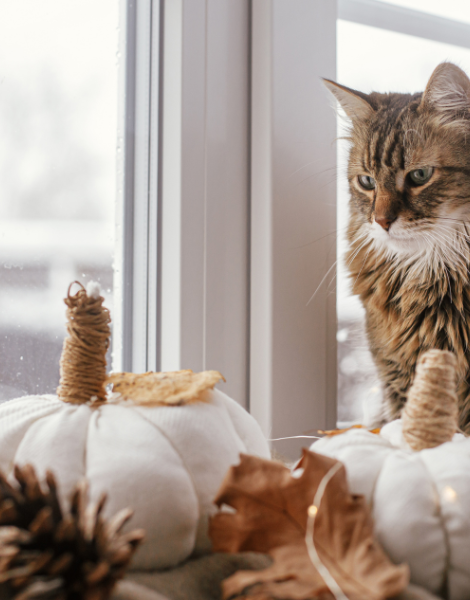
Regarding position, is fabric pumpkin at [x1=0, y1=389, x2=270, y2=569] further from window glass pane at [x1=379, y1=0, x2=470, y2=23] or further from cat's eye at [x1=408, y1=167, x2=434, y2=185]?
window glass pane at [x1=379, y1=0, x2=470, y2=23]

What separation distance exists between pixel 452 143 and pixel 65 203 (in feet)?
2.38

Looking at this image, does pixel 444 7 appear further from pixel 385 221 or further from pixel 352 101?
pixel 385 221

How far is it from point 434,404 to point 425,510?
114mm

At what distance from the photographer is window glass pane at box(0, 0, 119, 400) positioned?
87 cm

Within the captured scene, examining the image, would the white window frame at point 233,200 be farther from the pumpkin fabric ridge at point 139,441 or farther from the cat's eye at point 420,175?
the pumpkin fabric ridge at point 139,441

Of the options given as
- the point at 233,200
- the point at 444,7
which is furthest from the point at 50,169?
the point at 444,7

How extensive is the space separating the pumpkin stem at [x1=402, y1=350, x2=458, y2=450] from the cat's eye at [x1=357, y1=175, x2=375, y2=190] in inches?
21.8

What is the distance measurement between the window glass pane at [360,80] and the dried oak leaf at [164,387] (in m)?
0.52

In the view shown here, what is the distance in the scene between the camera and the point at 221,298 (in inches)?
38.6

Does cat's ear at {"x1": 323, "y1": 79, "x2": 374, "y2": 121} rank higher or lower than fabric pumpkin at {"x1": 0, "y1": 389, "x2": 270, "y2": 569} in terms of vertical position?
higher

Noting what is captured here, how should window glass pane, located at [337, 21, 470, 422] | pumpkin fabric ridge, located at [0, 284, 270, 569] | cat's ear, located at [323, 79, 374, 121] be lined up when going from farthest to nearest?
window glass pane, located at [337, 21, 470, 422]
cat's ear, located at [323, 79, 374, 121]
pumpkin fabric ridge, located at [0, 284, 270, 569]

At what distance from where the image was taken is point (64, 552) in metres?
0.32

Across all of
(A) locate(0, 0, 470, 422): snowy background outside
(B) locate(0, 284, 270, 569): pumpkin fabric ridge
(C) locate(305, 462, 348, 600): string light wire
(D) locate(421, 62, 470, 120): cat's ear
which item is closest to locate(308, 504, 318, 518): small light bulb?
(C) locate(305, 462, 348, 600): string light wire

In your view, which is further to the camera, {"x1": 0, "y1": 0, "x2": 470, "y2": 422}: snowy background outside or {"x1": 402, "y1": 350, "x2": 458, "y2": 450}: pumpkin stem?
{"x1": 0, "y1": 0, "x2": 470, "y2": 422}: snowy background outside
